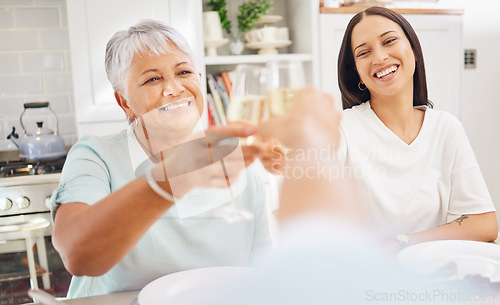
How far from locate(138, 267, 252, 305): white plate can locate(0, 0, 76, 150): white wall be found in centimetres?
106

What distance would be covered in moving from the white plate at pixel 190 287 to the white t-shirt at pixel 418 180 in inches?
10.3

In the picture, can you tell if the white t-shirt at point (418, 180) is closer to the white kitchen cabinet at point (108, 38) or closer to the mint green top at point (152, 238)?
the mint green top at point (152, 238)

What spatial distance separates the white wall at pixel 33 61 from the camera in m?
1.16

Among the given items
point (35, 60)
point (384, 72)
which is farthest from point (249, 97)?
point (35, 60)

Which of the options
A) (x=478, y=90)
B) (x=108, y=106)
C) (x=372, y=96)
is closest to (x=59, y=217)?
(x=372, y=96)

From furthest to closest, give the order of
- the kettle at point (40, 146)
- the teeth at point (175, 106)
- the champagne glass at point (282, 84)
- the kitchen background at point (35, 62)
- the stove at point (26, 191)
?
the kitchen background at point (35, 62) → the kettle at point (40, 146) → the stove at point (26, 191) → the teeth at point (175, 106) → the champagne glass at point (282, 84)

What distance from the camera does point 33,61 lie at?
3.88ft

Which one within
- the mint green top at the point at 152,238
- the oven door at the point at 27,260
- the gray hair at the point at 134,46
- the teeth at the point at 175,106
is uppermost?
the gray hair at the point at 134,46

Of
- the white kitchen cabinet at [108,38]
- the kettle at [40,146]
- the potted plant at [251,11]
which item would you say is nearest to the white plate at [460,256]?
the white kitchen cabinet at [108,38]

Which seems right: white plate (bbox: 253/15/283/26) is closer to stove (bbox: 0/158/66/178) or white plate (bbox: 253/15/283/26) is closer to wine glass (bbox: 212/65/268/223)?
stove (bbox: 0/158/66/178)

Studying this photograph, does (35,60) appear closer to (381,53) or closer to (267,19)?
(267,19)

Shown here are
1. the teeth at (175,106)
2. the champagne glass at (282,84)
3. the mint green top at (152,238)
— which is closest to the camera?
the champagne glass at (282,84)

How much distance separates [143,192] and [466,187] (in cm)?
43

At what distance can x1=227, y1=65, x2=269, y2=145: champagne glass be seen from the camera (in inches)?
5.7
